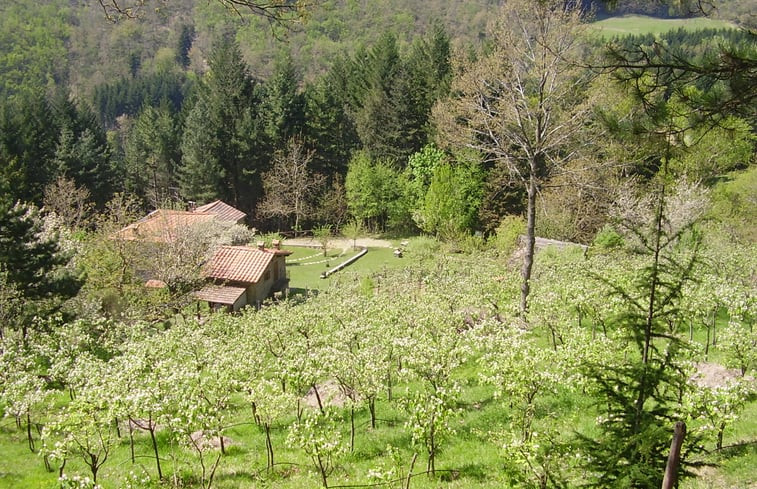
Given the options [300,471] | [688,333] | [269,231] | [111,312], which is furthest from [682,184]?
[269,231]

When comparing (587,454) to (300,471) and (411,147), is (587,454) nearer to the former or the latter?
(300,471)

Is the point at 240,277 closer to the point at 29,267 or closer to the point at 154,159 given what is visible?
the point at 29,267

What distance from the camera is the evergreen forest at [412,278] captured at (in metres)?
6.81

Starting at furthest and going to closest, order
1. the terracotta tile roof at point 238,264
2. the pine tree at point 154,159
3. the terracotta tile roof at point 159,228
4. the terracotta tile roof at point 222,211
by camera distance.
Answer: the pine tree at point 154,159 → the terracotta tile roof at point 222,211 → the terracotta tile roof at point 238,264 → the terracotta tile roof at point 159,228

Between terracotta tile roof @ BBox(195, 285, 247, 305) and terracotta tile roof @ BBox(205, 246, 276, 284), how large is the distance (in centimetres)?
66

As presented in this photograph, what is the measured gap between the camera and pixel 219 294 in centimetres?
2655

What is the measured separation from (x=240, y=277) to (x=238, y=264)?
3.44 ft

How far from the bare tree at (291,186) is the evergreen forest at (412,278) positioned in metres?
0.32

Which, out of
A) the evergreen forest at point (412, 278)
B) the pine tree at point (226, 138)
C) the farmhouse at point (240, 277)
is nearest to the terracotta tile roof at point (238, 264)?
the farmhouse at point (240, 277)

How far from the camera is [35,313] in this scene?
1772cm

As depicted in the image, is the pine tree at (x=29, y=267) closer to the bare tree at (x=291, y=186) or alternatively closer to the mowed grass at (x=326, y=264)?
the mowed grass at (x=326, y=264)

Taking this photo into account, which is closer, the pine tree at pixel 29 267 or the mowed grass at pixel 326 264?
the pine tree at pixel 29 267

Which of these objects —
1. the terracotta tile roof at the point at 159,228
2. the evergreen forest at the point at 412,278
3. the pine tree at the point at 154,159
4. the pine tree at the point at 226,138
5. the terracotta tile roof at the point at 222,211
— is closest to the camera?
the evergreen forest at the point at 412,278

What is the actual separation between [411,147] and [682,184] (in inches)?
965
